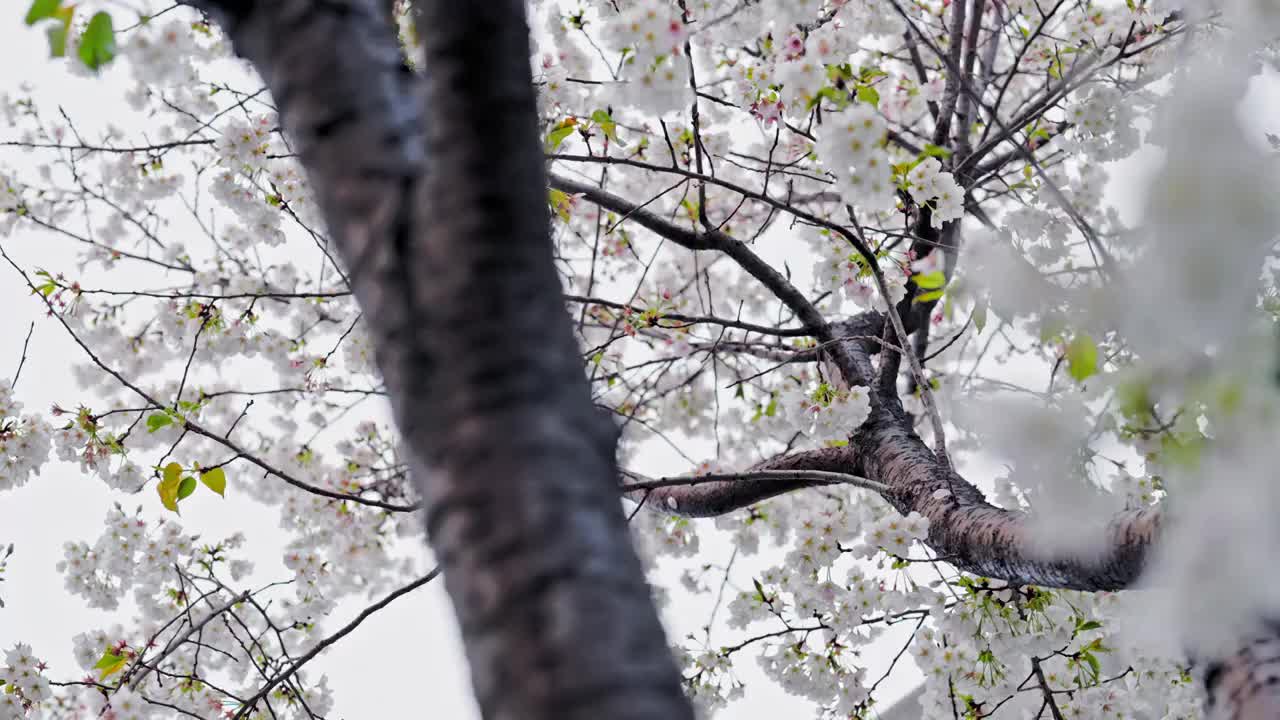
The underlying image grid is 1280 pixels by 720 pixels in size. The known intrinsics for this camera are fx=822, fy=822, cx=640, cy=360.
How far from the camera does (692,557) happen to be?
3.64 m

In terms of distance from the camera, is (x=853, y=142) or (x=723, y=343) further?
(x=723, y=343)

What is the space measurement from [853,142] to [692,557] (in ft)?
7.69

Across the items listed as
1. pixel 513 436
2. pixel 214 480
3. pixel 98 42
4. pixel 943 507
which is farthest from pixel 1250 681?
pixel 214 480

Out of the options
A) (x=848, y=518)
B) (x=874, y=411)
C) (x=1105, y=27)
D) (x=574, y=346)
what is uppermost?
(x=1105, y=27)

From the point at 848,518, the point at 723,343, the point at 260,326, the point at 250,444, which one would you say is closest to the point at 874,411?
the point at 848,518

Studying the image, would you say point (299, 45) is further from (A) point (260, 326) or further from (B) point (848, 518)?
(A) point (260, 326)

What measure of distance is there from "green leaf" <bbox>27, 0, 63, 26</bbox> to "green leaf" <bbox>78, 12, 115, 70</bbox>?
0.03 metres

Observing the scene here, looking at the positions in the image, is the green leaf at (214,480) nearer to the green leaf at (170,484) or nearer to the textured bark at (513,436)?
the green leaf at (170,484)

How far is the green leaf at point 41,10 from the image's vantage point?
754mm

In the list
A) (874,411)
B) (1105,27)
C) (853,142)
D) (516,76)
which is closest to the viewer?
(516,76)

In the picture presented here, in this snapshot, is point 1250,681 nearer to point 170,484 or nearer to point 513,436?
point 513,436

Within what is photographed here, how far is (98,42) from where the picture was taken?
31.4 inches

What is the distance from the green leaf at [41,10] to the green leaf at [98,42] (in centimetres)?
3

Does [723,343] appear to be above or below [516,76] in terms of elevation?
above
